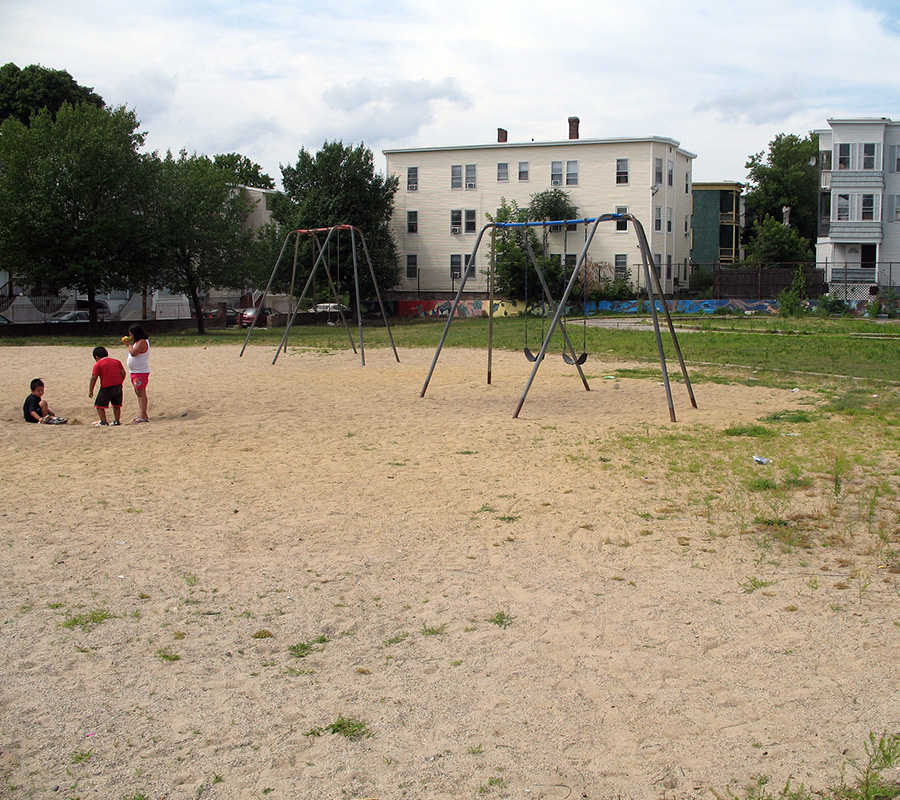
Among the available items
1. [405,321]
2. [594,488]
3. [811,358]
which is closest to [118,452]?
[594,488]

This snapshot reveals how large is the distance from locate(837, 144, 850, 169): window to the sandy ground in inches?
1931

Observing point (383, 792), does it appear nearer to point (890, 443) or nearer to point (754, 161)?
point (890, 443)

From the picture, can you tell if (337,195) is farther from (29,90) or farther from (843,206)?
(843,206)

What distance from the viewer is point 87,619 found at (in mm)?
5348

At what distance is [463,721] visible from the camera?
4172 millimetres

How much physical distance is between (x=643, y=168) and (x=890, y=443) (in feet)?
161

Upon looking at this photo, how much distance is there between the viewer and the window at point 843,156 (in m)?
52.4

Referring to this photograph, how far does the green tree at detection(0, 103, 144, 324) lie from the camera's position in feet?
105

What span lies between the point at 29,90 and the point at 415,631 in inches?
1939

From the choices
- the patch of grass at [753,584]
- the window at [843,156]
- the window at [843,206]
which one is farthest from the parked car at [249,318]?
the patch of grass at [753,584]

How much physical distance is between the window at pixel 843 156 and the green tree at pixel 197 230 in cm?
3476

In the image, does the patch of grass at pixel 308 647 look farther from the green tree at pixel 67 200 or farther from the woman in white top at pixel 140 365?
the green tree at pixel 67 200

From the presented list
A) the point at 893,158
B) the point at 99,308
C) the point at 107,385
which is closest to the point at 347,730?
the point at 107,385

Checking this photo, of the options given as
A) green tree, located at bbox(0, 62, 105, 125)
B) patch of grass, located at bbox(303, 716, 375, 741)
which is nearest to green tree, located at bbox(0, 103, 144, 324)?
green tree, located at bbox(0, 62, 105, 125)
